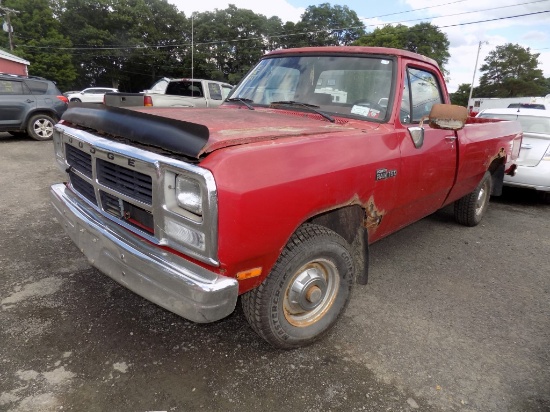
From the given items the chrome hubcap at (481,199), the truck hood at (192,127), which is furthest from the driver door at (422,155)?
the chrome hubcap at (481,199)

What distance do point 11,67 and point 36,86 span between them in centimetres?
2184

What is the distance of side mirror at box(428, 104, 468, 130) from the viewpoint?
2.89 m

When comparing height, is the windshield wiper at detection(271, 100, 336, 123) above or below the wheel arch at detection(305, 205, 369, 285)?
above

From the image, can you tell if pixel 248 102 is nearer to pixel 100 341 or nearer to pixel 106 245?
pixel 106 245

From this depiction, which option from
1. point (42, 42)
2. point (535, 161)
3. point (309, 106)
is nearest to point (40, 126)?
point (309, 106)

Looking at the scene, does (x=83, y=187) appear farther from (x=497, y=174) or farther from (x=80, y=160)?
(x=497, y=174)

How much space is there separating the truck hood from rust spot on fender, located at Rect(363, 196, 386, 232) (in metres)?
0.54

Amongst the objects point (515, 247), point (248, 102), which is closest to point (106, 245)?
point (248, 102)

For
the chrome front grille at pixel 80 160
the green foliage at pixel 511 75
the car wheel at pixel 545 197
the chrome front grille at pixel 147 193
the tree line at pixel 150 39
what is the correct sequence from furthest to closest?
the green foliage at pixel 511 75
the tree line at pixel 150 39
the car wheel at pixel 545 197
the chrome front grille at pixel 80 160
the chrome front grille at pixel 147 193

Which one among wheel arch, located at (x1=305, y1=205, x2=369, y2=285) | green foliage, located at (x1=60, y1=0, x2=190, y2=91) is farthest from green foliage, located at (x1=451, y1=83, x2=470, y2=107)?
wheel arch, located at (x1=305, y1=205, x2=369, y2=285)

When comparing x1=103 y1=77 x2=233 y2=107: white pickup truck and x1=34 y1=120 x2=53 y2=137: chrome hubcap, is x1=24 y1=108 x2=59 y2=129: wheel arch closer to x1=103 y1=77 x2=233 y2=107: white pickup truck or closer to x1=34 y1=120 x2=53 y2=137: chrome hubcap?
x1=34 y1=120 x2=53 y2=137: chrome hubcap

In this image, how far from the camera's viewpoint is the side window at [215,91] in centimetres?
1154

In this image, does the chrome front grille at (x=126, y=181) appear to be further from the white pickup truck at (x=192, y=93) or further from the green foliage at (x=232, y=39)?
the green foliage at (x=232, y=39)

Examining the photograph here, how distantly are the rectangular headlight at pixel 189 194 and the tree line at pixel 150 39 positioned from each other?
4028cm
